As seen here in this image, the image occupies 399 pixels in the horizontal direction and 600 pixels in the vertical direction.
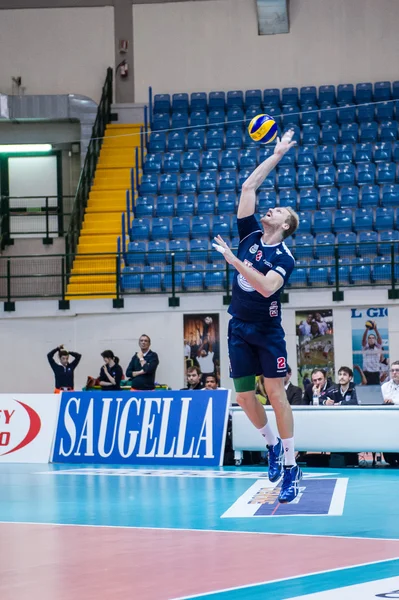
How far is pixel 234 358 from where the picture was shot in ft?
27.1

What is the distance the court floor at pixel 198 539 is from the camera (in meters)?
5.29

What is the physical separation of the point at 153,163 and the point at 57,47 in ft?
19.0


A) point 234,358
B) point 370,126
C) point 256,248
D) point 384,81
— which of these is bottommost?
point 234,358

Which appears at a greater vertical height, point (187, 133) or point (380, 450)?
point (187, 133)

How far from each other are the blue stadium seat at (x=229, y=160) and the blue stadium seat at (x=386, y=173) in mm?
3579

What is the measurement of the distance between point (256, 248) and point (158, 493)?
341cm

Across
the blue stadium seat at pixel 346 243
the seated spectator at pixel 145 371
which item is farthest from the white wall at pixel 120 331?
the seated spectator at pixel 145 371

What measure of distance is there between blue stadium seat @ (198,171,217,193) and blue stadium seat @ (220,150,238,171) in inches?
18.7

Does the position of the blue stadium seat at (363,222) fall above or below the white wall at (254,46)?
below

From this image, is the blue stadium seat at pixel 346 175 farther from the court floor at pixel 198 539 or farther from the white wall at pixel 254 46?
the court floor at pixel 198 539

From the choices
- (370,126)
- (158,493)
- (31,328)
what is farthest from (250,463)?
(370,126)

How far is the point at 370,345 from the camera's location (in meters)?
19.5

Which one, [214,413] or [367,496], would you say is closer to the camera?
[367,496]

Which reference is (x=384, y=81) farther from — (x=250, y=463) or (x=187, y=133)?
(x=250, y=463)
